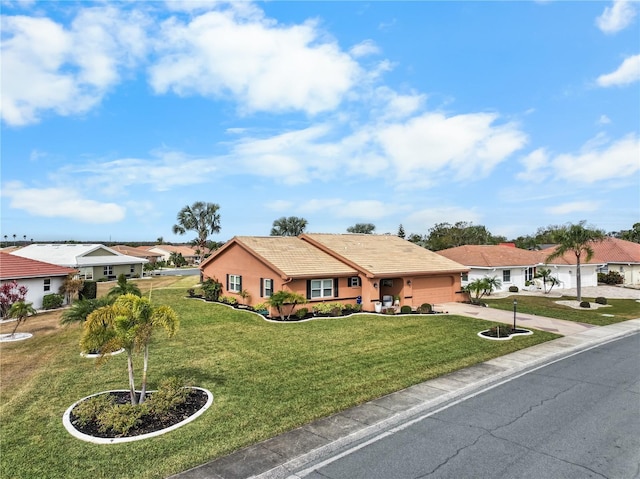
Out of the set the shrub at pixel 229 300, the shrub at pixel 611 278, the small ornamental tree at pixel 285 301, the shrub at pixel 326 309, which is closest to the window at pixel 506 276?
the shrub at pixel 611 278

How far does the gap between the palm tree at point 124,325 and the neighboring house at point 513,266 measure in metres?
31.2

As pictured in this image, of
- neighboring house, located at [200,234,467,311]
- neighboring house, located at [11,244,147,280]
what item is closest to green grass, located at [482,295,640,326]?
neighboring house, located at [200,234,467,311]

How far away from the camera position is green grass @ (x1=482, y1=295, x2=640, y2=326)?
23031 mm

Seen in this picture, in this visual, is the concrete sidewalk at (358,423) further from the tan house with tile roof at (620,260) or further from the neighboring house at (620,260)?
the neighboring house at (620,260)

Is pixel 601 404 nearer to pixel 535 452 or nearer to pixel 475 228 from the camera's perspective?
pixel 535 452

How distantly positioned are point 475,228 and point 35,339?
243 feet

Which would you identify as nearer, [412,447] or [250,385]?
[412,447]

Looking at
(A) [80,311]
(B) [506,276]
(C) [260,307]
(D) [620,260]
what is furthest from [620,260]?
(A) [80,311]

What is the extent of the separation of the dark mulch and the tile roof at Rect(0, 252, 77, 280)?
20427mm

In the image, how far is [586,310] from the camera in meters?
26.1

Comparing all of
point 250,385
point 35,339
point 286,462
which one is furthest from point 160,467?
point 35,339

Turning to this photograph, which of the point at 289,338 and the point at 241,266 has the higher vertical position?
the point at 241,266

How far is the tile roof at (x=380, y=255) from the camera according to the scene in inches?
1027

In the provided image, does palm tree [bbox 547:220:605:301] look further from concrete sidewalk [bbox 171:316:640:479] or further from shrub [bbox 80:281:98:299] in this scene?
shrub [bbox 80:281:98:299]
